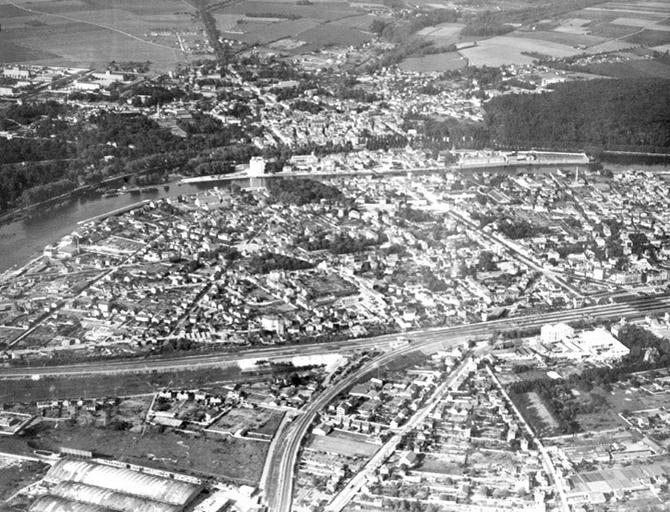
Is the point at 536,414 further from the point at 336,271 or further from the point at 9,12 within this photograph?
the point at 9,12

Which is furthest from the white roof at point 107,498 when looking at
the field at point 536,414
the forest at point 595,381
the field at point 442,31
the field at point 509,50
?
the field at point 442,31

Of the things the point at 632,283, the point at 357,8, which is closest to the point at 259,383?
the point at 632,283

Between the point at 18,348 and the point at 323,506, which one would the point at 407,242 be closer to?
the point at 18,348

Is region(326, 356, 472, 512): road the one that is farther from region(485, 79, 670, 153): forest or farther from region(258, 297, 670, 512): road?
region(485, 79, 670, 153): forest

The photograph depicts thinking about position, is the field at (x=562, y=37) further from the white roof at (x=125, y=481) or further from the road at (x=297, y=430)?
the white roof at (x=125, y=481)

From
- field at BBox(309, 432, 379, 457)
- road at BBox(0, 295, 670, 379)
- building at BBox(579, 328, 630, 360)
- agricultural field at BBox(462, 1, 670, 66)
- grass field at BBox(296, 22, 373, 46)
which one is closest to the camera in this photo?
field at BBox(309, 432, 379, 457)

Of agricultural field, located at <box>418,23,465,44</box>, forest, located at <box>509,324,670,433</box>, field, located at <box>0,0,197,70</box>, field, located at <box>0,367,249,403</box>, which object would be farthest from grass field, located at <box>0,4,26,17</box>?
forest, located at <box>509,324,670,433</box>

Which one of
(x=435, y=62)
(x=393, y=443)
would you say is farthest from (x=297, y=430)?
(x=435, y=62)
